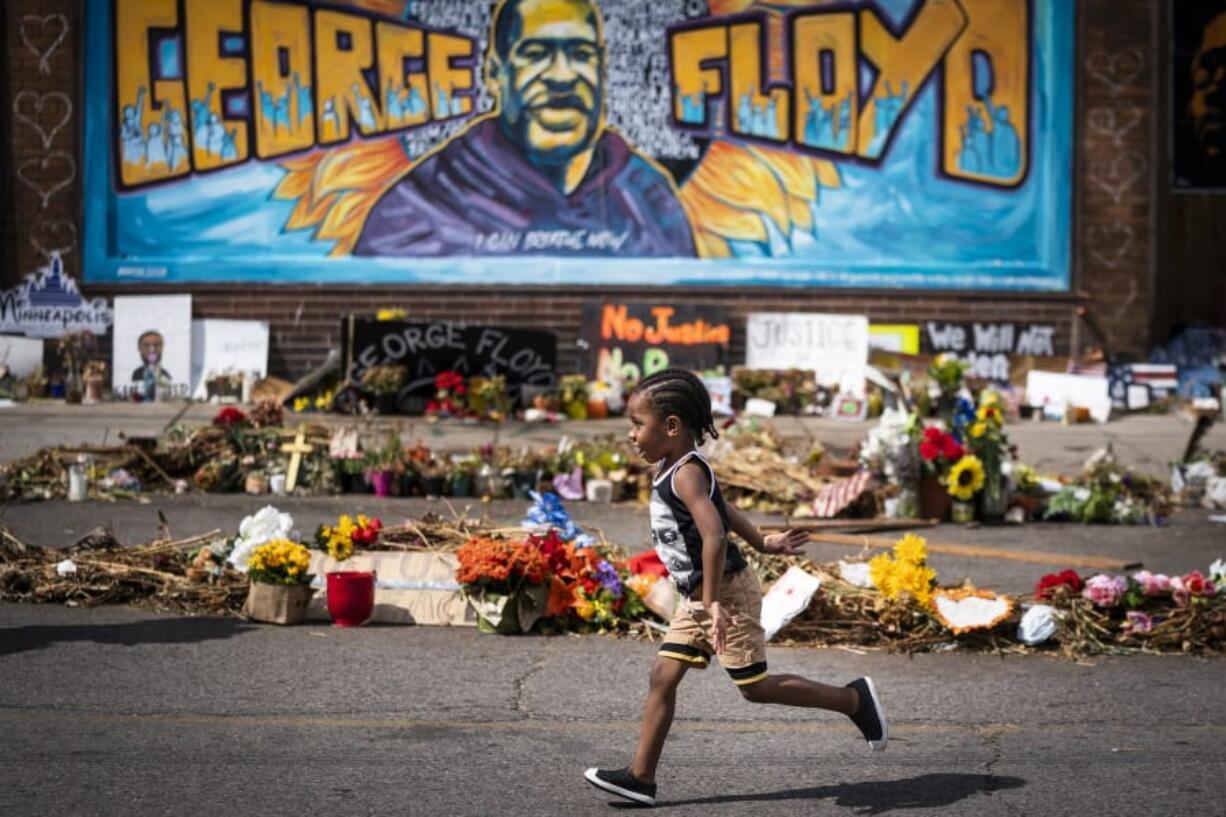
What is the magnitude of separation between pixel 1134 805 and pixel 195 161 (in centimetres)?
1592

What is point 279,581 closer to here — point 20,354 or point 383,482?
point 383,482

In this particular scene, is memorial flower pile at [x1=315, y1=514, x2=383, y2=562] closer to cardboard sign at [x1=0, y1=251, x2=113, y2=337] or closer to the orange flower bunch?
the orange flower bunch

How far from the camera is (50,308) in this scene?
62.5 feet

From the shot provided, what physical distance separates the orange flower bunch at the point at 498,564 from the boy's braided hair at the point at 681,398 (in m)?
2.43

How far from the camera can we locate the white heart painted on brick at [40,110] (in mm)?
19109

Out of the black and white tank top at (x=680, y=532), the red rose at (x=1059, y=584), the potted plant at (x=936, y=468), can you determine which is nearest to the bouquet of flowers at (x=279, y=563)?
the black and white tank top at (x=680, y=532)

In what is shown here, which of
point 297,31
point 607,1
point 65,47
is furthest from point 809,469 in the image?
point 65,47

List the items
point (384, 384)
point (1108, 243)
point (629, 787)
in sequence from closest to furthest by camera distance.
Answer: point (629, 787) < point (384, 384) < point (1108, 243)

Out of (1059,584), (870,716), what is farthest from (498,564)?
(1059,584)

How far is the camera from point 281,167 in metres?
19.2

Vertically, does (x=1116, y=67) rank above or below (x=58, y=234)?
above

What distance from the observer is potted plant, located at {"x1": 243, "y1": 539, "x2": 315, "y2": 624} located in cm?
805

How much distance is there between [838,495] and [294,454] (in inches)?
166

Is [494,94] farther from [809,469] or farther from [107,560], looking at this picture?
[107,560]
